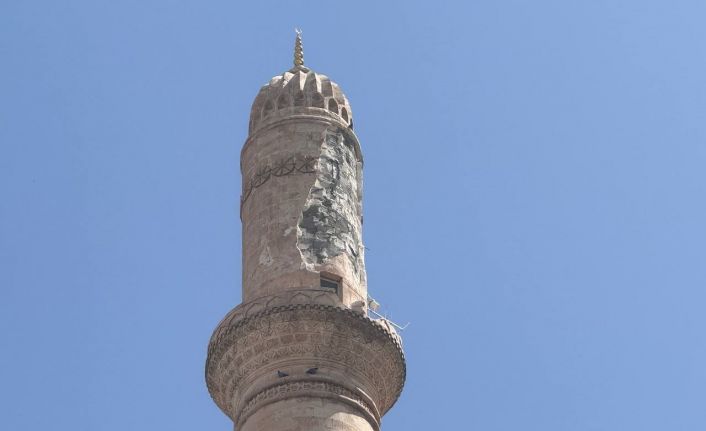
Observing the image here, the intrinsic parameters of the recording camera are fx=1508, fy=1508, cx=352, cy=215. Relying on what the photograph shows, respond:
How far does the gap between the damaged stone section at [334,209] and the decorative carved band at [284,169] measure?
11 centimetres

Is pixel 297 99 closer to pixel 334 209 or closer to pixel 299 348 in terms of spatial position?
pixel 334 209

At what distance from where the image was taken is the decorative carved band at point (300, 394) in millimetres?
14117

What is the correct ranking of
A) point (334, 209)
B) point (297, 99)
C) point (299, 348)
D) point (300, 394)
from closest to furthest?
point (300, 394), point (299, 348), point (334, 209), point (297, 99)

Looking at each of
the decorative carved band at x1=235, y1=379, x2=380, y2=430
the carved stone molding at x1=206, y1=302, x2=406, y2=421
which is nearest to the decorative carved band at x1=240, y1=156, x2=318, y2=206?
the carved stone molding at x1=206, y1=302, x2=406, y2=421

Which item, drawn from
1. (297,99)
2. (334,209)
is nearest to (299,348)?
(334,209)

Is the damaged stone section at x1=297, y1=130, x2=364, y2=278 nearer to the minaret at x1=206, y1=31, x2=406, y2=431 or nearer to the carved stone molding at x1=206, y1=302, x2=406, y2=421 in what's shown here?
the minaret at x1=206, y1=31, x2=406, y2=431

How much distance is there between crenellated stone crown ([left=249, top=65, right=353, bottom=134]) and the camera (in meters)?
17.1

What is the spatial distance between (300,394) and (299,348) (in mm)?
551

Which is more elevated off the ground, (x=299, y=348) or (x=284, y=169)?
(x=284, y=169)

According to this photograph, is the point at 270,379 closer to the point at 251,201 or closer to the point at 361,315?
the point at 361,315

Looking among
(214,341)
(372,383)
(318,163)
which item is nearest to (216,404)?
(214,341)

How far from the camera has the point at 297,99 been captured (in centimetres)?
1717

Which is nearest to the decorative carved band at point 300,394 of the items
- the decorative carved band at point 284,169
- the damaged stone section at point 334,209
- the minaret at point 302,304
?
the minaret at point 302,304

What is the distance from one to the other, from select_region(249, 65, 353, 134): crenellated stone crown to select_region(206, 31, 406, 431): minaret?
6 centimetres
